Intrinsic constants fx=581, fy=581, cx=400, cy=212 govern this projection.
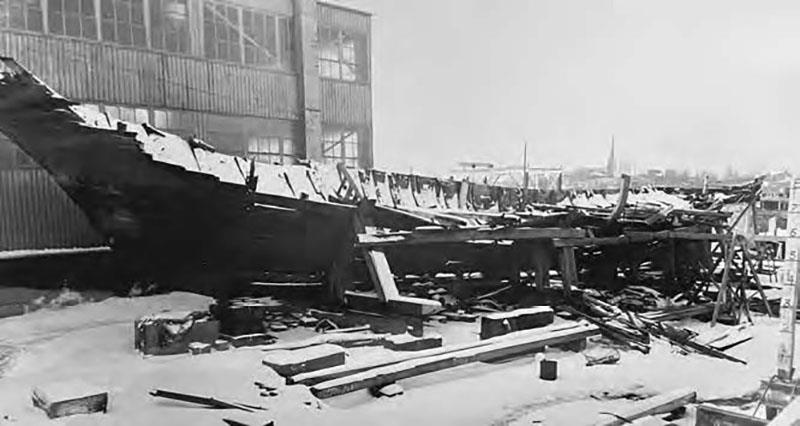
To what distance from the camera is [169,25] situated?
26.4ft

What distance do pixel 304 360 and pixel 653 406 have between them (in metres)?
2.59

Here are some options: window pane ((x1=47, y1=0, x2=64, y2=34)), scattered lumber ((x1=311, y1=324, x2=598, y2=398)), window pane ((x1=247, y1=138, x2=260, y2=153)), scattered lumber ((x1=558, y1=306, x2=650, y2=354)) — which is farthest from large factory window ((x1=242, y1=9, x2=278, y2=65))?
scattered lumber ((x1=558, y1=306, x2=650, y2=354))

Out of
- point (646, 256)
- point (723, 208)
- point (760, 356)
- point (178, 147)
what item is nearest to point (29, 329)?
point (178, 147)

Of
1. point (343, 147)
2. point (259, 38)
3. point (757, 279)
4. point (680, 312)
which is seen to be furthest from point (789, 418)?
point (343, 147)

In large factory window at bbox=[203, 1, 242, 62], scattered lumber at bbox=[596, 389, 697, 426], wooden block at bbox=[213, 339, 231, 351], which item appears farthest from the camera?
large factory window at bbox=[203, 1, 242, 62]

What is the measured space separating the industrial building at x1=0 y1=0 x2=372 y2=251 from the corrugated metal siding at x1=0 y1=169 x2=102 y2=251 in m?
0.01

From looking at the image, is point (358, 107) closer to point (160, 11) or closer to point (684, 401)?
point (160, 11)

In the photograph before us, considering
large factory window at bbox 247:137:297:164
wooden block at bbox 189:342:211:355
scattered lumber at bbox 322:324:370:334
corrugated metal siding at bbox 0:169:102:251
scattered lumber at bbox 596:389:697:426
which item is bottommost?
scattered lumber at bbox 596:389:697:426

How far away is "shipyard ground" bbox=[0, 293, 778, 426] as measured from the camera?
148 inches

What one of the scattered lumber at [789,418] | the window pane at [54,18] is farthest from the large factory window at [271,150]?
the scattered lumber at [789,418]

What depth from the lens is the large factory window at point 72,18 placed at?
728 cm

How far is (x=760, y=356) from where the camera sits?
651cm

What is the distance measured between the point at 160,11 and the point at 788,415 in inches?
326

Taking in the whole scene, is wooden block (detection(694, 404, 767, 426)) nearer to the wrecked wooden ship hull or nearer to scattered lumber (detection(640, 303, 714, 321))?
the wrecked wooden ship hull
